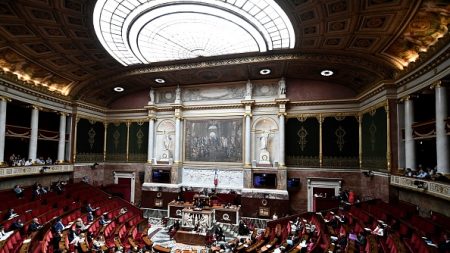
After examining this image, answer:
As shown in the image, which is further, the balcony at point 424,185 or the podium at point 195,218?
the podium at point 195,218

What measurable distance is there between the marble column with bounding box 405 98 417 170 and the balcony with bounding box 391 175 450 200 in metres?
1.07

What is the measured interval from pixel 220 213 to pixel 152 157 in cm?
882

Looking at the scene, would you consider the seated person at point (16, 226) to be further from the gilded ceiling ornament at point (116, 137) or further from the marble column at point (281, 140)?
the marble column at point (281, 140)

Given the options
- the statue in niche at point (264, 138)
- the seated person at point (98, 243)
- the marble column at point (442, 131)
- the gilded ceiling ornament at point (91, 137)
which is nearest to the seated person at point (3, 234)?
the seated person at point (98, 243)

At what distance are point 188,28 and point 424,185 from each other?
48.6 ft

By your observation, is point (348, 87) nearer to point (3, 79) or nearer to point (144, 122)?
point (144, 122)

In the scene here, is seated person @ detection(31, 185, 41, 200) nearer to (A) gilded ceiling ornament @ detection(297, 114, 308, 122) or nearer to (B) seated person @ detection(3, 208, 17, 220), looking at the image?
(B) seated person @ detection(3, 208, 17, 220)

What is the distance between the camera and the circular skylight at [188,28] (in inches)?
532

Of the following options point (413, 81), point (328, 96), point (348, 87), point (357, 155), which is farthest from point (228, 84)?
point (413, 81)

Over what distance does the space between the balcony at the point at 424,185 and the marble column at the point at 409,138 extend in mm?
1067

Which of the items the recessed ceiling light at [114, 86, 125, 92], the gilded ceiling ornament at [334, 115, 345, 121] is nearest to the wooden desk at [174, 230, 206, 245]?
the gilded ceiling ornament at [334, 115, 345, 121]

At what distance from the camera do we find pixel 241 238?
51.2ft

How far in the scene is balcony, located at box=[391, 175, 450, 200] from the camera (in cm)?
1056

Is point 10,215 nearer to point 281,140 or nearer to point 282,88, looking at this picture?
point 281,140
